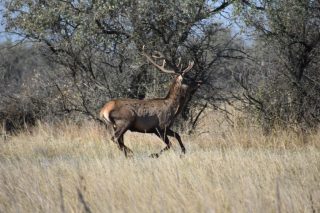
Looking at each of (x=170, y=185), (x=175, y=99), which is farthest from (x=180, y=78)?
(x=170, y=185)

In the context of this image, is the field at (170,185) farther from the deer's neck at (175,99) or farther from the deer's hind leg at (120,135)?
the deer's neck at (175,99)

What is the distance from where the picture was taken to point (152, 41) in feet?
49.8

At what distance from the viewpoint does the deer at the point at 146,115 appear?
1150 centimetres

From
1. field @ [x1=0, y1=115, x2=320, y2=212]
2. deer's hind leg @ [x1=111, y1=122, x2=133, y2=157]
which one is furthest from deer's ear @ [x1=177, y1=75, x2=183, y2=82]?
field @ [x1=0, y1=115, x2=320, y2=212]

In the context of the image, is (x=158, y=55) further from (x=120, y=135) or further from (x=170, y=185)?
(x=170, y=185)

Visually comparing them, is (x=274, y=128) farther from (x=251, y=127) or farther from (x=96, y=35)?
(x=96, y=35)

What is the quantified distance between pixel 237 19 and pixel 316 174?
21.8 ft

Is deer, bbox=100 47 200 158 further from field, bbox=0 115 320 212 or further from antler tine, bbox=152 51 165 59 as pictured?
field, bbox=0 115 320 212

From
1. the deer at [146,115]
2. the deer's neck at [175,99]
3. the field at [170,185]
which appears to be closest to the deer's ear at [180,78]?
the deer at [146,115]

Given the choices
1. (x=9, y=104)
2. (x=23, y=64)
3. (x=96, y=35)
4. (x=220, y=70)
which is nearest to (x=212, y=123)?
(x=220, y=70)

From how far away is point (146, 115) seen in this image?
1188 centimetres

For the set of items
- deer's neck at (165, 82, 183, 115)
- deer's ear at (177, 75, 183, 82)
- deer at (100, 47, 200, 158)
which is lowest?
deer at (100, 47, 200, 158)

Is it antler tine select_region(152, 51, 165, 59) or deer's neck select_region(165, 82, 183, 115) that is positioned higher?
antler tine select_region(152, 51, 165, 59)

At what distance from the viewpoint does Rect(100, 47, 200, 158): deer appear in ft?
37.7
